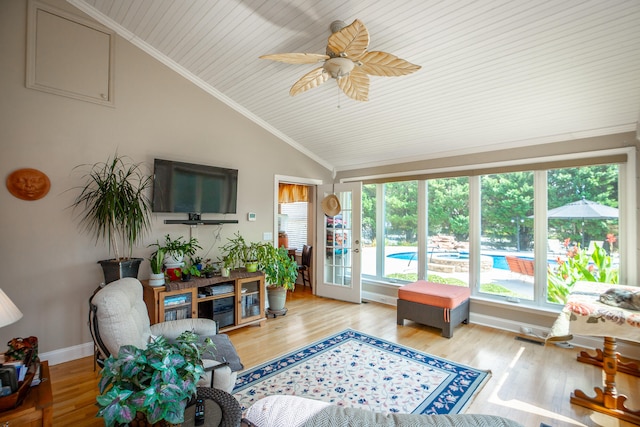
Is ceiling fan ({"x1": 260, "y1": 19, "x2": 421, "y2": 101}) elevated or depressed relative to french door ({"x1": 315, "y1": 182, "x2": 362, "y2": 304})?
elevated

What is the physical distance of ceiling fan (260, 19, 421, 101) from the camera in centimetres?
196

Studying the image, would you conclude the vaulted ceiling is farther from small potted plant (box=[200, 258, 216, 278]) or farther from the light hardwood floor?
the light hardwood floor

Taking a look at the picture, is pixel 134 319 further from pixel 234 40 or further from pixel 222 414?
pixel 234 40

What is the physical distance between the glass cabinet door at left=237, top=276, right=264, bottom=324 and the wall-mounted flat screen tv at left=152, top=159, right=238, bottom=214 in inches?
38.3

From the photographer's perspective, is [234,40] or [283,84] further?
[283,84]

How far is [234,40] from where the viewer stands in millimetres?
3047

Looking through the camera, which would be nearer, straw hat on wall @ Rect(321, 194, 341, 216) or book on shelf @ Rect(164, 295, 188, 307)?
book on shelf @ Rect(164, 295, 188, 307)

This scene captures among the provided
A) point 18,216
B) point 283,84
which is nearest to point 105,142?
point 18,216

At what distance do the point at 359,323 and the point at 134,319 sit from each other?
9.00ft

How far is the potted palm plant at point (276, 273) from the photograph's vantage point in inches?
161

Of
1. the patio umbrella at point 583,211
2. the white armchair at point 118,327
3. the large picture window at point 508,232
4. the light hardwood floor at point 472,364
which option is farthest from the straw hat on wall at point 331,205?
the white armchair at point 118,327

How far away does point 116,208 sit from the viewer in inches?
117

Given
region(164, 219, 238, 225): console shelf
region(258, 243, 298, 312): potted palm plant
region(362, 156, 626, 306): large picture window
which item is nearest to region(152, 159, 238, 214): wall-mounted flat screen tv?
region(164, 219, 238, 225): console shelf

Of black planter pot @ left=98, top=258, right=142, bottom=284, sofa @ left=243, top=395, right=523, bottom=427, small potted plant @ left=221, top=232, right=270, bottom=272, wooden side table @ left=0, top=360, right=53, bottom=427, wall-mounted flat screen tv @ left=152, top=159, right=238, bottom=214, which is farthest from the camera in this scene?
small potted plant @ left=221, top=232, right=270, bottom=272
